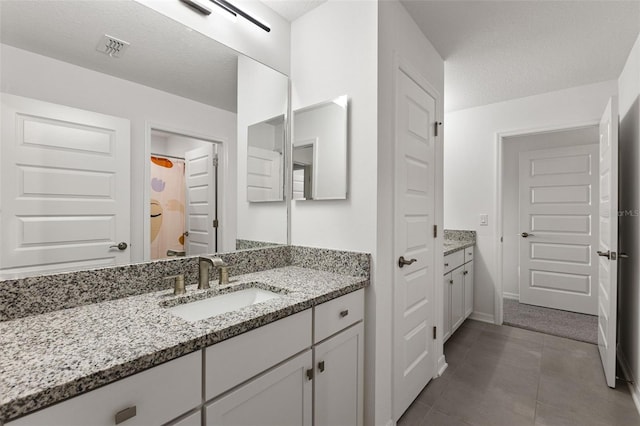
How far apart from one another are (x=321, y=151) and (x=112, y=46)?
41.0 inches

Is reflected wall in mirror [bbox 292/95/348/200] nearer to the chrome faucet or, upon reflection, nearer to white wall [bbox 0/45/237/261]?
white wall [bbox 0/45/237/261]

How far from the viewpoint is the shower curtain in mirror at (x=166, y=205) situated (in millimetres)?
1293

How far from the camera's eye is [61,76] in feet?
3.39

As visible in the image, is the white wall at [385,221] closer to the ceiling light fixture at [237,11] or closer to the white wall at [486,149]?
the ceiling light fixture at [237,11]

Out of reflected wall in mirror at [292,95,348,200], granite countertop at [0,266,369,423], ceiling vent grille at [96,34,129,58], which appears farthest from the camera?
reflected wall in mirror at [292,95,348,200]

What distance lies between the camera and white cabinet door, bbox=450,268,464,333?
276 centimetres

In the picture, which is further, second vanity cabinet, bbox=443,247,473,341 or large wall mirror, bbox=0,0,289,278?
second vanity cabinet, bbox=443,247,473,341

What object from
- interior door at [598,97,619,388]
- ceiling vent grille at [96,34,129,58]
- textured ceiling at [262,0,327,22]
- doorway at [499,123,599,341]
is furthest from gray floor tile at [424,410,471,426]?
textured ceiling at [262,0,327,22]

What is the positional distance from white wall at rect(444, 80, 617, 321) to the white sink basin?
9.12ft

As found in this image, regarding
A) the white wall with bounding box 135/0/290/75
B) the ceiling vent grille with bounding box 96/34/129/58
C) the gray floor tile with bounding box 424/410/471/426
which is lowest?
the gray floor tile with bounding box 424/410/471/426

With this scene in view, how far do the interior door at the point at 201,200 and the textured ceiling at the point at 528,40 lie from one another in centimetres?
144

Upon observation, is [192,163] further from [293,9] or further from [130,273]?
[293,9]

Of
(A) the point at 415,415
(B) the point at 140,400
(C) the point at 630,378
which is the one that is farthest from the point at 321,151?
(C) the point at 630,378

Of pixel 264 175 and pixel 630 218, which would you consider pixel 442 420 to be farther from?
pixel 630 218
